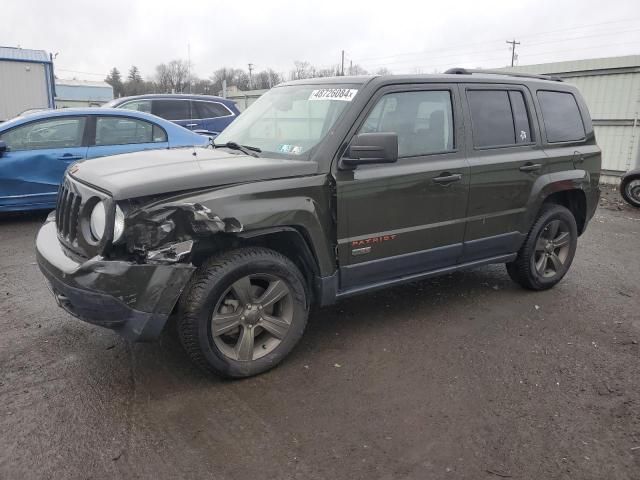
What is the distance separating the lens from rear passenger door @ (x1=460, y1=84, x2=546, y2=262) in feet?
14.0

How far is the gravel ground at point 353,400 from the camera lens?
2.61 m

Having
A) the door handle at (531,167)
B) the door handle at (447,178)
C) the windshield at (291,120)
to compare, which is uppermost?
the windshield at (291,120)

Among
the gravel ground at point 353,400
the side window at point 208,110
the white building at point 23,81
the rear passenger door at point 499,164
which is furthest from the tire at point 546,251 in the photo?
the white building at point 23,81

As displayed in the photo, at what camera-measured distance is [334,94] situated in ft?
12.8

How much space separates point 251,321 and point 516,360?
1.88 m

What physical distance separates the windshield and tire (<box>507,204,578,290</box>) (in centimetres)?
229

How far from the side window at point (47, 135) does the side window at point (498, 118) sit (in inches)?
211

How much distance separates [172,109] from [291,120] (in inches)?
304

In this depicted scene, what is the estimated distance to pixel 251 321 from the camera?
3332 millimetres

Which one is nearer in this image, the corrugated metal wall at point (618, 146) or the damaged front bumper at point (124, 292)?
the damaged front bumper at point (124, 292)

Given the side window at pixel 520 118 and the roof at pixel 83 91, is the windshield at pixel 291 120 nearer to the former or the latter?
the side window at pixel 520 118

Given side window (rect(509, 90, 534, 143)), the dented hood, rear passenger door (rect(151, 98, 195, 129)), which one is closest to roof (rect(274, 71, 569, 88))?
side window (rect(509, 90, 534, 143))

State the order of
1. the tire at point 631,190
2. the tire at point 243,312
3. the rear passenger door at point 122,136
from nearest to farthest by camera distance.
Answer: the tire at point 243,312
the rear passenger door at point 122,136
the tire at point 631,190

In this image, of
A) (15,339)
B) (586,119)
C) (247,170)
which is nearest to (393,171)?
(247,170)
